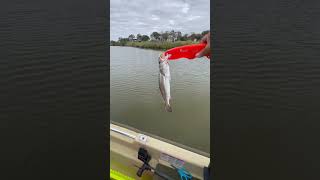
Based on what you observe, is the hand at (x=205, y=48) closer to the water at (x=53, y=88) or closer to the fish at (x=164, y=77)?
the fish at (x=164, y=77)

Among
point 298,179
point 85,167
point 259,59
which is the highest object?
point 259,59

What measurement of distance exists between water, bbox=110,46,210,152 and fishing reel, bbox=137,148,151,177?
720 mm

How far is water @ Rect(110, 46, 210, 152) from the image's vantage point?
2.32 metres

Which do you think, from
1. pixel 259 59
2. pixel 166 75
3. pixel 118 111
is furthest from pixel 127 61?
pixel 259 59

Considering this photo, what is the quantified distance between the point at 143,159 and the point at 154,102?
896 mm

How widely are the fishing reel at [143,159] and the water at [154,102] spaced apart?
72 cm

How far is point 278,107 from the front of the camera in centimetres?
127

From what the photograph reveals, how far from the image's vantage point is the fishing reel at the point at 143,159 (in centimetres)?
158

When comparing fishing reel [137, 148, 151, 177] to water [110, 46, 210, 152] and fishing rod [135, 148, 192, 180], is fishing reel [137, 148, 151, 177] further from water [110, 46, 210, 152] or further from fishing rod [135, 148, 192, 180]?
water [110, 46, 210, 152]

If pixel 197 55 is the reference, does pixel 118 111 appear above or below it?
below

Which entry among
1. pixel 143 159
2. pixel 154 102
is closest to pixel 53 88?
pixel 143 159

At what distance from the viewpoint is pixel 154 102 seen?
96.1 inches

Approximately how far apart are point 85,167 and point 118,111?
138 centimetres

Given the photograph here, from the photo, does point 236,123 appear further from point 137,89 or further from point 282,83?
point 137,89
